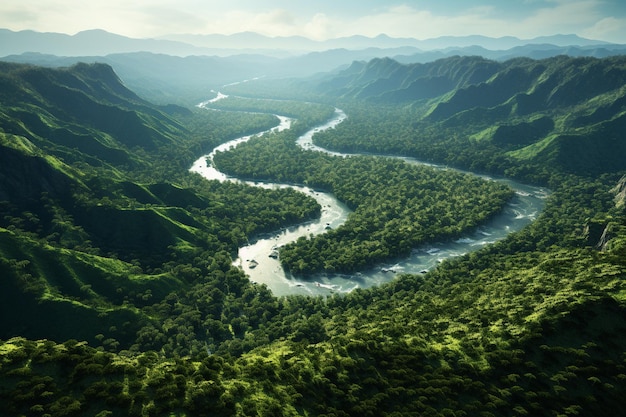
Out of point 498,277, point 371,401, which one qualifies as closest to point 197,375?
point 371,401

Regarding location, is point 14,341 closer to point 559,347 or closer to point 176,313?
point 176,313

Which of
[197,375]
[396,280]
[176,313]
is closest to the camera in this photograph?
[197,375]

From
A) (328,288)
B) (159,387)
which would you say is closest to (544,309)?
(328,288)

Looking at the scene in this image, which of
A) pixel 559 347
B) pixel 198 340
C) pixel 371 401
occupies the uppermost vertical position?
pixel 559 347

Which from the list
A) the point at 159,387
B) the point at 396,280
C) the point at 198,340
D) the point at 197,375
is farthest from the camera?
the point at 396,280

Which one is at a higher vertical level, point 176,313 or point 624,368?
point 624,368

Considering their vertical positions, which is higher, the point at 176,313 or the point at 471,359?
the point at 471,359

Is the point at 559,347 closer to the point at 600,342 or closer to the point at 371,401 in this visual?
the point at 600,342

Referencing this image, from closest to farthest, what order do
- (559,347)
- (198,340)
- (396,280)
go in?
1. (559,347)
2. (198,340)
3. (396,280)

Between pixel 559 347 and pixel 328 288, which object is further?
pixel 328 288
